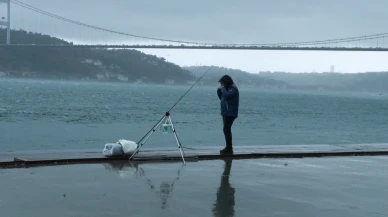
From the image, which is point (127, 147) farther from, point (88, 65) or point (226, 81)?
point (88, 65)

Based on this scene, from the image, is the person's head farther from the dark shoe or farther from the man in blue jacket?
the dark shoe

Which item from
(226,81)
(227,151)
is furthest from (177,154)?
(226,81)

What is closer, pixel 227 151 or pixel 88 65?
pixel 227 151

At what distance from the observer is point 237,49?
193ft

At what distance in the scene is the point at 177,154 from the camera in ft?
27.2

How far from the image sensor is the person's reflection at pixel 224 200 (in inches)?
198

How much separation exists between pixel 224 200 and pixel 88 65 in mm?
121603

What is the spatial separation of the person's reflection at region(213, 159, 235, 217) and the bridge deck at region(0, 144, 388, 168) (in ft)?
4.96

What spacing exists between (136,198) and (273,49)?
55.8 metres

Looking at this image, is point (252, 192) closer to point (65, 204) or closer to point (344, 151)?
point (65, 204)

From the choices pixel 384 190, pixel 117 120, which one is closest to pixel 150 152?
pixel 384 190

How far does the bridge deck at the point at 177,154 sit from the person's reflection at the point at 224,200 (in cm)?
151

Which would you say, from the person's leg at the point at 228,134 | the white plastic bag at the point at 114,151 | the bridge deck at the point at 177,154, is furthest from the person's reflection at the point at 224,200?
the person's leg at the point at 228,134

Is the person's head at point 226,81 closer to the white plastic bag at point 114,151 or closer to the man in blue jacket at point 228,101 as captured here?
the man in blue jacket at point 228,101
